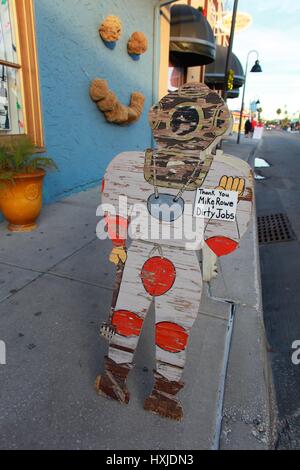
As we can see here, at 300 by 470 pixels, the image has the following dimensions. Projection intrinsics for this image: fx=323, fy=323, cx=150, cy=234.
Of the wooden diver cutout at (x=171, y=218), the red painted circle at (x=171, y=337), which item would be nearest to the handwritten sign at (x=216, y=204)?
the wooden diver cutout at (x=171, y=218)

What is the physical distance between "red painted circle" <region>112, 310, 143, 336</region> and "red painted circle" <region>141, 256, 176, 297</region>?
0.16 m

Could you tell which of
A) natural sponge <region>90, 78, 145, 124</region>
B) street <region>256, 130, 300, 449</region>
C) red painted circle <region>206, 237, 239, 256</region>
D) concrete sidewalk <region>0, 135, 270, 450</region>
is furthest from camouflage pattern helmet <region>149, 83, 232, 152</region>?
natural sponge <region>90, 78, 145, 124</region>

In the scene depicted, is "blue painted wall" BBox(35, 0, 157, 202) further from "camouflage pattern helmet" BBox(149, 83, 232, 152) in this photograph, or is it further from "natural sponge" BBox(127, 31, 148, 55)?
"camouflage pattern helmet" BBox(149, 83, 232, 152)

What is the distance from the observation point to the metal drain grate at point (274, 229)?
467 centimetres

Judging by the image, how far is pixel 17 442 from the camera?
4.71ft

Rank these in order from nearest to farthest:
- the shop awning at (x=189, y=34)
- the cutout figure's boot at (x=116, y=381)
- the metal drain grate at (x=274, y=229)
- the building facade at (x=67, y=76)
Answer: the cutout figure's boot at (x=116, y=381), the building facade at (x=67, y=76), the metal drain grate at (x=274, y=229), the shop awning at (x=189, y=34)

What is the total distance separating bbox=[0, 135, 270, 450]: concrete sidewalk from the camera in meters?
1.50

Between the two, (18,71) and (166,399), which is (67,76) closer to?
(18,71)

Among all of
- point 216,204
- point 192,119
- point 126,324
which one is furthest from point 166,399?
point 192,119

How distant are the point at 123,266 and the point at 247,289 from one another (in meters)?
1.63

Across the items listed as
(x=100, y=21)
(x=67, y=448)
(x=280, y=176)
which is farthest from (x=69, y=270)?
(x=280, y=176)

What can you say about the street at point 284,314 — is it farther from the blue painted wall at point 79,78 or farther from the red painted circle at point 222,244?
the blue painted wall at point 79,78

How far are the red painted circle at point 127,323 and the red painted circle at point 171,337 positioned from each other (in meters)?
0.10
